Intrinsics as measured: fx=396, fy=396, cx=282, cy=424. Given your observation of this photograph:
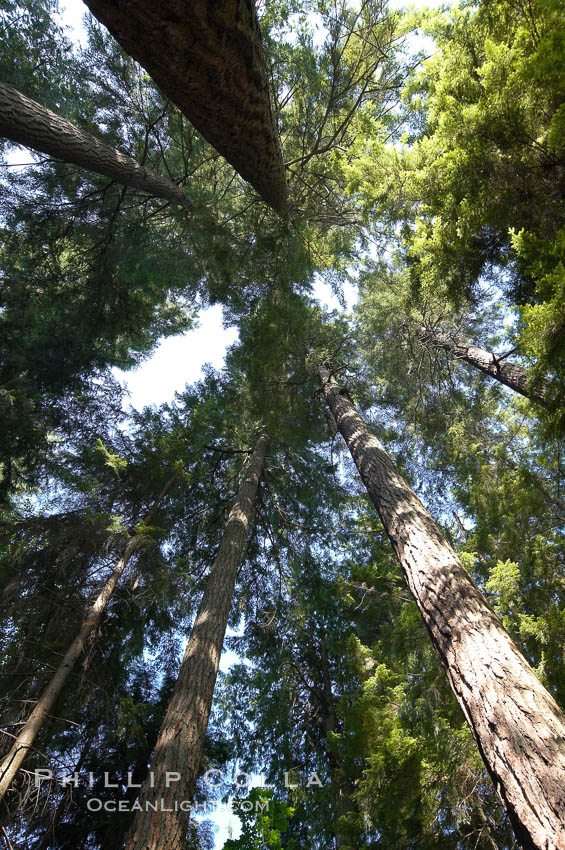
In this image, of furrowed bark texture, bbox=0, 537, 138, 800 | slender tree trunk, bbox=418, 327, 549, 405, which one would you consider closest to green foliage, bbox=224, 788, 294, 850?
furrowed bark texture, bbox=0, 537, 138, 800

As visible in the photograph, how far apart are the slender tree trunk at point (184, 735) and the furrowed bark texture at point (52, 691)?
136cm

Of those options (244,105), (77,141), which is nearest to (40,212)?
(77,141)

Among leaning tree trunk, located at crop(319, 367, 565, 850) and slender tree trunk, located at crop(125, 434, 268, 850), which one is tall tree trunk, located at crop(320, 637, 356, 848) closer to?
slender tree trunk, located at crop(125, 434, 268, 850)

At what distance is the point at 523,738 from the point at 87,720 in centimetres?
664

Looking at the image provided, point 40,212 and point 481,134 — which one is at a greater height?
point 40,212

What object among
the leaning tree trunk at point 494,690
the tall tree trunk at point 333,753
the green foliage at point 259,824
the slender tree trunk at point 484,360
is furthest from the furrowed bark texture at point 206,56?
the tall tree trunk at point 333,753

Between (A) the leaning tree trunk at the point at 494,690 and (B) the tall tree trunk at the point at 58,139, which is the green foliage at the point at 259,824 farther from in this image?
(B) the tall tree trunk at the point at 58,139

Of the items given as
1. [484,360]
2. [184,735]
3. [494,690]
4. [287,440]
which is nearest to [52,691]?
[184,735]

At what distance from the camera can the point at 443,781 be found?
13.9 feet

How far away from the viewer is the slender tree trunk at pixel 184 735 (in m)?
3.35

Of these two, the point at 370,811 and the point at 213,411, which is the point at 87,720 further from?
Answer: the point at 213,411

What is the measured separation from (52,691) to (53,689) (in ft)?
0.08

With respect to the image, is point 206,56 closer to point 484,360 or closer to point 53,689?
point 484,360

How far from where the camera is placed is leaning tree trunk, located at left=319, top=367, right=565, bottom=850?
1952 mm
